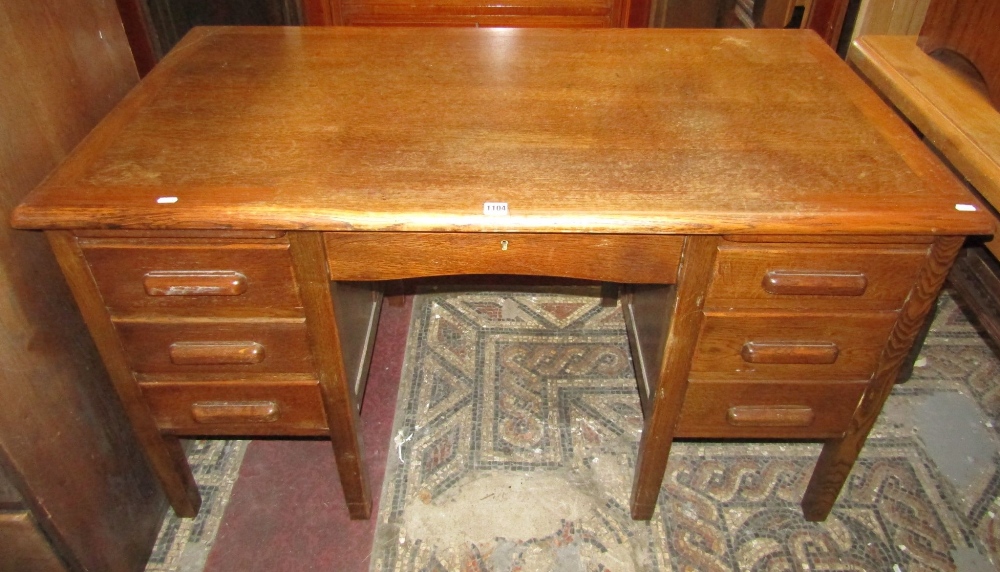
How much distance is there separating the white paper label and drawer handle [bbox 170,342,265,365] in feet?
1.62

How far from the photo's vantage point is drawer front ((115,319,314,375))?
3.76ft

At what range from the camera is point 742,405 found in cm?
128

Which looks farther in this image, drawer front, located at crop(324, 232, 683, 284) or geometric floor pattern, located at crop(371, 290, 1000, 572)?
geometric floor pattern, located at crop(371, 290, 1000, 572)

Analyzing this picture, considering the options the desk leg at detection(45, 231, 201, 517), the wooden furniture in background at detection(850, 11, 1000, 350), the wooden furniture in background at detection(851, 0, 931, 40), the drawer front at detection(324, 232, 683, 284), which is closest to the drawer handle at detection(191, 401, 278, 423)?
the desk leg at detection(45, 231, 201, 517)

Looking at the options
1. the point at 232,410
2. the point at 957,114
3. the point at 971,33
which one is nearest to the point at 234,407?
the point at 232,410

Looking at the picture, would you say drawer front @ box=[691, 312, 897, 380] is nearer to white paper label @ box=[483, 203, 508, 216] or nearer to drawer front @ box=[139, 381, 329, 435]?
white paper label @ box=[483, 203, 508, 216]

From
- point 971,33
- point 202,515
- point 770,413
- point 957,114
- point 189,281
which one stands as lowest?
point 202,515

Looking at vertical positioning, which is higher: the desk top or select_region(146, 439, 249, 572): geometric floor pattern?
the desk top

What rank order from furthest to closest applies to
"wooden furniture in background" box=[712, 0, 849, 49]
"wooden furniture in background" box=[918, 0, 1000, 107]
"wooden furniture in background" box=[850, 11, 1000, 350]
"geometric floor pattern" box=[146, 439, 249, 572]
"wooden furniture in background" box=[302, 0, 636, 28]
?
"wooden furniture in background" box=[302, 0, 636, 28] → "wooden furniture in background" box=[712, 0, 849, 49] → "geometric floor pattern" box=[146, 439, 249, 572] → "wooden furniture in background" box=[918, 0, 1000, 107] → "wooden furniture in background" box=[850, 11, 1000, 350]

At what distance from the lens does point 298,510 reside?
5.10ft

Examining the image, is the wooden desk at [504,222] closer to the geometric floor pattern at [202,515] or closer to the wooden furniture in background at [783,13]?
the geometric floor pattern at [202,515]

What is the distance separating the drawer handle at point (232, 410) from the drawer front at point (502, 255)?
0.34 metres

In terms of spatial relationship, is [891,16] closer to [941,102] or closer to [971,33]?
[971,33]

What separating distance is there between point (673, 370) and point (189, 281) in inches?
32.9
